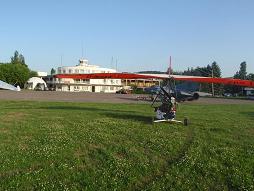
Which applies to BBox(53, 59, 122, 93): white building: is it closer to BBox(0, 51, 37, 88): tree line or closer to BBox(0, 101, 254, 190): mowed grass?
BBox(0, 51, 37, 88): tree line

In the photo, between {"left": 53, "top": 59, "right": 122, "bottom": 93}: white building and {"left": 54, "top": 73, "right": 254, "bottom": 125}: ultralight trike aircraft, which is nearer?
{"left": 54, "top": 73, "right": 254, "bottom": 125}: ultralight trike aircraft

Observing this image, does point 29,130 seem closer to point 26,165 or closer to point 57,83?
point 26,165

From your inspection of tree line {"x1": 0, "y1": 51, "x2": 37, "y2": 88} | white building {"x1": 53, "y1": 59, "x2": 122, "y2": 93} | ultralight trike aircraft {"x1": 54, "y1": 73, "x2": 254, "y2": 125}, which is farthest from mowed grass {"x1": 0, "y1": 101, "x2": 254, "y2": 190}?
white building {"x1": 53, "y1": 59, "x2": 122, "y2": 93}

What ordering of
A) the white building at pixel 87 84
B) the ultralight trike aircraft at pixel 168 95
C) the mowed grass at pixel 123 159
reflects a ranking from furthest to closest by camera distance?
1. the white building at pixel 87 84
2. the ultralight trike aircraft at pixel 168 95
3. the mowed grass at pixel 123 159

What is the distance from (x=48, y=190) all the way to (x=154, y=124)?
11.7 m

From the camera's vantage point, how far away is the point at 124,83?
164125mm

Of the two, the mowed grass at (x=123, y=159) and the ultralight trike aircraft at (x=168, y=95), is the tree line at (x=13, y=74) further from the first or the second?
the mowed grass at (x=123, y=159)

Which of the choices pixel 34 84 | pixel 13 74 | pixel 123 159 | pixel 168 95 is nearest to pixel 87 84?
pixel 34 84

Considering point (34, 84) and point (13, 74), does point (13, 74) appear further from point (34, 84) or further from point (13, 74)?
point (34, 84)

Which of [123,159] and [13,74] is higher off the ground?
[13,74]

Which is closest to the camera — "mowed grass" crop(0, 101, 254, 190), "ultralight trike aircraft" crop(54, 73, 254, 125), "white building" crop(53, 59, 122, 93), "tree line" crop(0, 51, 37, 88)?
"mowed grass" crop(0, 101, 254, 190)

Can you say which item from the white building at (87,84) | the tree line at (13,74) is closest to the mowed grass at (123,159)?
the tree line at (13,74)

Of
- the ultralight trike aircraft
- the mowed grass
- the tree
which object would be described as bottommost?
the mowed grass

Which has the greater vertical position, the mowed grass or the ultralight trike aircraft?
the ultralight trike aircraft
